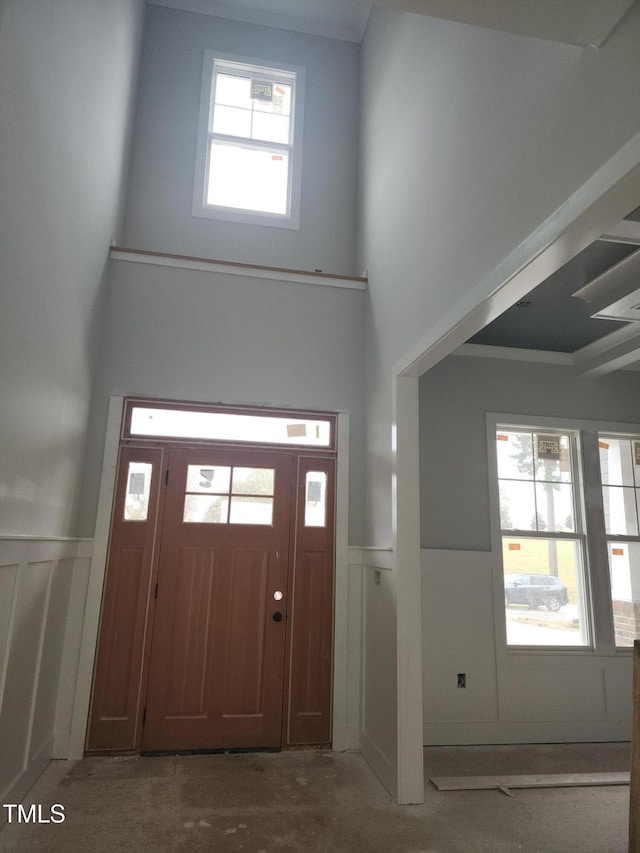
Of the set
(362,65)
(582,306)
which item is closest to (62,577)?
(582,306)

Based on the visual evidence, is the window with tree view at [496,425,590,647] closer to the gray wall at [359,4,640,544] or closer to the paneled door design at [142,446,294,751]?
the gray wall at [359,4,640,544]

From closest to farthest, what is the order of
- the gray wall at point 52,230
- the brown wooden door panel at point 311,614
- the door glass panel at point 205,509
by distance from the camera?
the gray wall at point 52,230 → the brown wooden door panel at point 311,614 → the door glass panel at point 205,509

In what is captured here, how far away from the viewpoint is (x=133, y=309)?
13.4ft

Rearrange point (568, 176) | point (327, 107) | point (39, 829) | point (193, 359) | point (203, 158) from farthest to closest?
point (327, 107)
point (203, 158)
point (193, 359)
point (39, 829)
point (568, 176)

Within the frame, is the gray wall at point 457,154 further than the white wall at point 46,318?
No

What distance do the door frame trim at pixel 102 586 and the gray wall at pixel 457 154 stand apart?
0.82 feet

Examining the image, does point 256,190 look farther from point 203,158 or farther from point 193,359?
point 193,359

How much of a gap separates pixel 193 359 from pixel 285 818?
2867 millimetres

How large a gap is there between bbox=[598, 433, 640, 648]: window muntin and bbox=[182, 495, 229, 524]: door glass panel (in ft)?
9.86

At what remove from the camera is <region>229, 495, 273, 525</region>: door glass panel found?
3.94 m

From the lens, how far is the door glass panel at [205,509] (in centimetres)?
388

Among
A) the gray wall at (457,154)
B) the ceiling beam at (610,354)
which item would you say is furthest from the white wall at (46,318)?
the ceiling beam at (610,354)

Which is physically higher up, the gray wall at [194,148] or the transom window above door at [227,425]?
the gray wall at [194,148]

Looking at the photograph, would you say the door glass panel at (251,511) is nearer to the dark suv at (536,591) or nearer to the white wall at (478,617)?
the white wall at (478,617)
